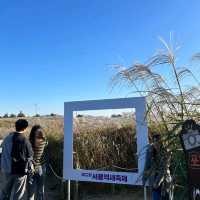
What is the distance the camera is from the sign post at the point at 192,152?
252 cm

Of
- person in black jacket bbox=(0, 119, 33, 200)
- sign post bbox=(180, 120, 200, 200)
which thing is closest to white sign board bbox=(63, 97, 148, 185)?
person in black jacket bbox=(0, 119, 33, 200)

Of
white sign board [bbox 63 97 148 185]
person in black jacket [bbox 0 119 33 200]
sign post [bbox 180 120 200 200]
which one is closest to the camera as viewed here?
sign post [bbox 180 120 200 200]

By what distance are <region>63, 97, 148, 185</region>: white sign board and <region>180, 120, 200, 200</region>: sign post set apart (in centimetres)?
257

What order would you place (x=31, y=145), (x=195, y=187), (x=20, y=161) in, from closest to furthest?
1. (x=195, y=187)
2. (x=20, y=161)
3. (x=31, y=145)

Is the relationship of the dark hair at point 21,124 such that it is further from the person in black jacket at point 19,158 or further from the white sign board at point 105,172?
the white sign board at point 105,172

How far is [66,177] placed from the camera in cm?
654

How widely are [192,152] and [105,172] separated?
369cm

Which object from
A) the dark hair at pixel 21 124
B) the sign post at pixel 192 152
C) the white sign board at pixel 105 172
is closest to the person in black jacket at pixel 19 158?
the dark hair at pixel 21 124

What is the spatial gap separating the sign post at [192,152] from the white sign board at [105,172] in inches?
101

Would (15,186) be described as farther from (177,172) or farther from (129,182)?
(177,172)

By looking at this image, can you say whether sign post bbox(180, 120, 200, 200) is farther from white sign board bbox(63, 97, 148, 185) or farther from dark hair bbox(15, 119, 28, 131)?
dark hair bbox(15, 119, 28, 131)

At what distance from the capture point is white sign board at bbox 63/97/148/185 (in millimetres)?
5488

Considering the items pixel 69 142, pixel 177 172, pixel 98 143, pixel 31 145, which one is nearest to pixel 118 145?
pixel 98 143

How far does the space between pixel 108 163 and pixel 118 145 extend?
1.60 ft
